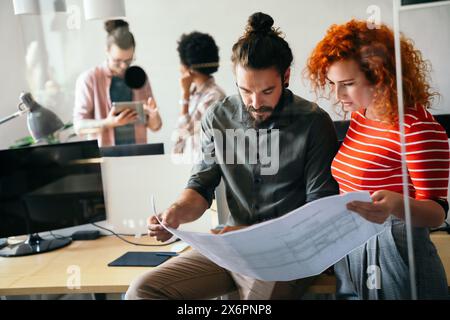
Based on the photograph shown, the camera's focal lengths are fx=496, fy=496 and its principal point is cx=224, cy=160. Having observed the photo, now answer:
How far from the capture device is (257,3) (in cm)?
109

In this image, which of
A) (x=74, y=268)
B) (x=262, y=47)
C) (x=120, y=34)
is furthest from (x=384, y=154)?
(x=74, y=268)

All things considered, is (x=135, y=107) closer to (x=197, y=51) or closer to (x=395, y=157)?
(x=197, y=51)

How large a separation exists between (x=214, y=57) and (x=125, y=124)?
0.27m

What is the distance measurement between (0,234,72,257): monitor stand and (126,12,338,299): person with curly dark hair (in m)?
0.36

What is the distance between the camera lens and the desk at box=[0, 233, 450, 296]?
1.22 m

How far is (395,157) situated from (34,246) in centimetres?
102

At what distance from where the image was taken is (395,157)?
986 mm

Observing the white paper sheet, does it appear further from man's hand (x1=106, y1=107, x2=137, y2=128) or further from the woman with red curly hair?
man's hand (x1=106, y1=107, x2=137, y2=128)

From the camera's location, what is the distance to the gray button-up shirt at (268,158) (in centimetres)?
105

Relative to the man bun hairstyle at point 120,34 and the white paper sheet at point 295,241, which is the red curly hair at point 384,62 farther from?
the man bun hairstyle at point 120,34

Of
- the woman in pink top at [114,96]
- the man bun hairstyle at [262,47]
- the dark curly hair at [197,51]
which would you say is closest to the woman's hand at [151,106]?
the woman in pink top at [114,96]

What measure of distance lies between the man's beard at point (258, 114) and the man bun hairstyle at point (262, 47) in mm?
81

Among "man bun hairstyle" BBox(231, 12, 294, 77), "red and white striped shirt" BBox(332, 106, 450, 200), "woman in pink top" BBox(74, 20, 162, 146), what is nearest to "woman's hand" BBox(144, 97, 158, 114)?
"woman in pink top" BBox(74, 20, 162, 146)

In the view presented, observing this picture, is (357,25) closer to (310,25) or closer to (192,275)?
(310,25)
